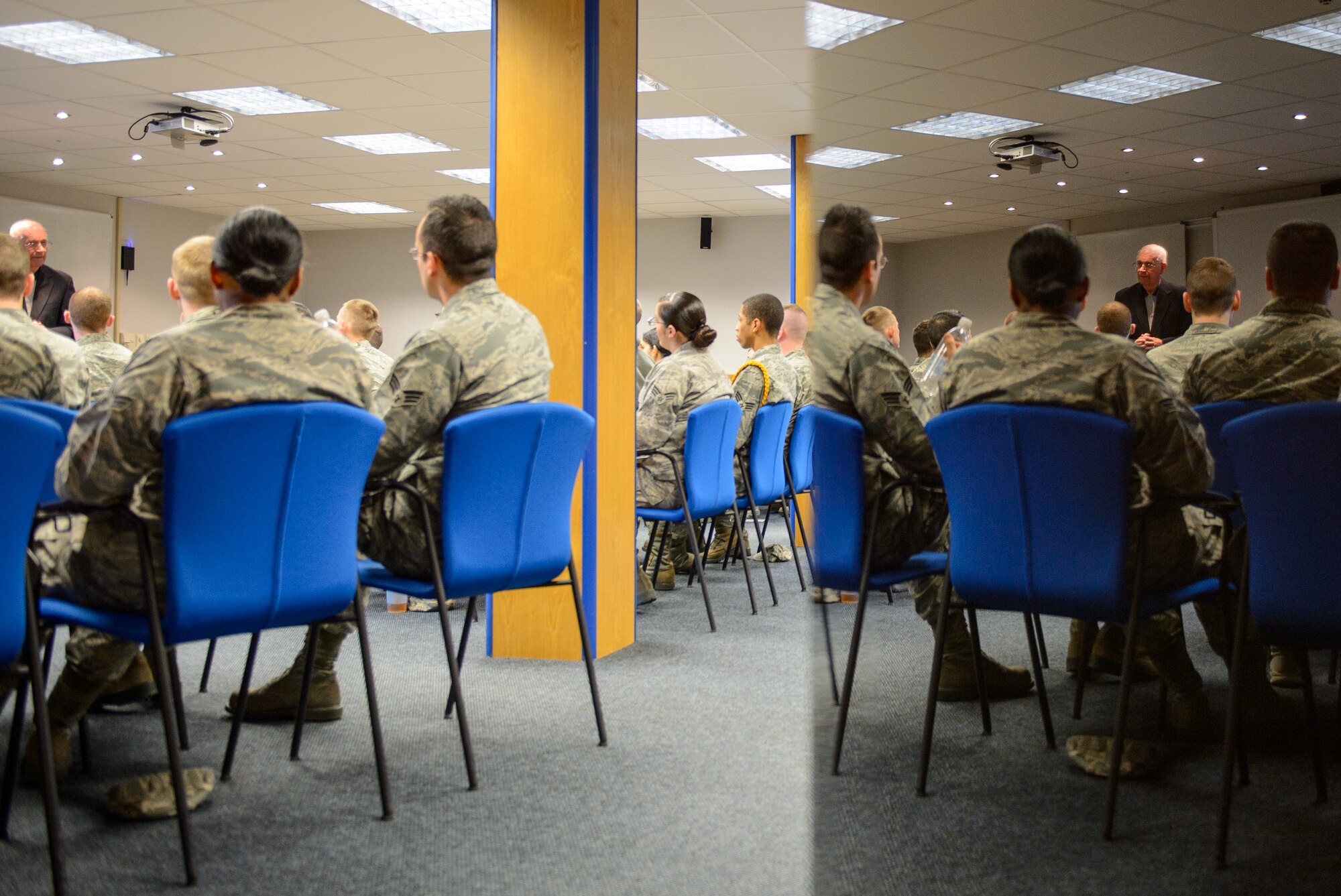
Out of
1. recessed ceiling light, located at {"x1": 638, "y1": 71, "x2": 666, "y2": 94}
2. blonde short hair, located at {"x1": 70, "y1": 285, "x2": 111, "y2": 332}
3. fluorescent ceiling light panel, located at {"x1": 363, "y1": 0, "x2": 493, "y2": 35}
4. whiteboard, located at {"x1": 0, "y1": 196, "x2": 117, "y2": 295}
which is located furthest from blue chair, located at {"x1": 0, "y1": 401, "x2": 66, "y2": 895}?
whiteboard, located at {"x1": 0, "y1": 196, "x2": 117, "y2": 295}

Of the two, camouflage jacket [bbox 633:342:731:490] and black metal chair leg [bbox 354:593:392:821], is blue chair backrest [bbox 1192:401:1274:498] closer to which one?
black metal chair leg [bbox 354:593:392:821]

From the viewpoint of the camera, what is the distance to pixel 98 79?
7.00 metres

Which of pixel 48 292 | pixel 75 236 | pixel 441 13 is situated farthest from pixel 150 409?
pixel 75 236

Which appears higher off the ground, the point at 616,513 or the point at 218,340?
the point at 218,340

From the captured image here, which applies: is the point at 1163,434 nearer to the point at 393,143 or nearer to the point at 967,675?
the point at 967,675

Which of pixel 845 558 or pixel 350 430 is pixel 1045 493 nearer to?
pixel 845 558

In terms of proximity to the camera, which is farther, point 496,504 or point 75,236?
point 75,236

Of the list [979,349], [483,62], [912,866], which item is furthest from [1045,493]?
[483,62]

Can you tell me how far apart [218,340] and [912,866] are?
1667 mm

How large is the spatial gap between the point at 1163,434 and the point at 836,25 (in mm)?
544

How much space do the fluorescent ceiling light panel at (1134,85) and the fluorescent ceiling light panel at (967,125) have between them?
0.09 feet

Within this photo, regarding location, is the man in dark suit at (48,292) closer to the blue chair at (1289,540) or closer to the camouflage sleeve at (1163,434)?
the camouflage sleeve at (1163,434)

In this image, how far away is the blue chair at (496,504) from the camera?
2.10 metres

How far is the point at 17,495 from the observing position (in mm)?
1426
